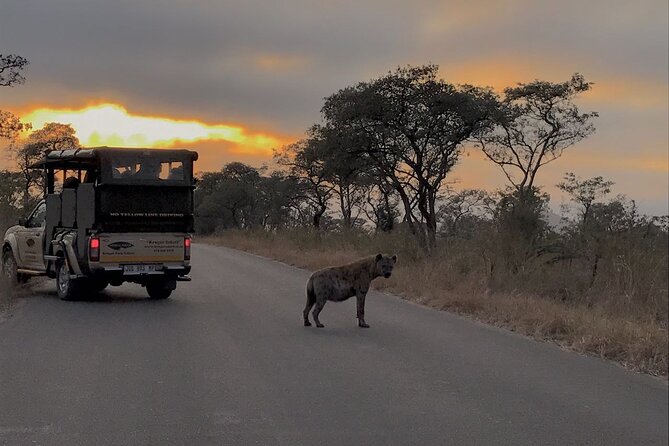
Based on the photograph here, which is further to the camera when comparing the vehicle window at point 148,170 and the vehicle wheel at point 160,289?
the vehicle wheel at point 160,289

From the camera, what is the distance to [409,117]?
27188mm

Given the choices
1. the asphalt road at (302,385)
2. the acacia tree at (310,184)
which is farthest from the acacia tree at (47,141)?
the asphalt road at (302,385)

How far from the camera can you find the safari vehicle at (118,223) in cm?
1330

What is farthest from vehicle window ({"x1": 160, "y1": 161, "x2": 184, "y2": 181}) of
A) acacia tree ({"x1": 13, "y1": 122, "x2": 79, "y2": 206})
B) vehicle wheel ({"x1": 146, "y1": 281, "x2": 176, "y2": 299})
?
acacia tree ({"x1": 13, "y1": 122, "x2": 79, "y2": 206})

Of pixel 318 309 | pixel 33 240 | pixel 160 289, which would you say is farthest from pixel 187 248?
pixel 318 309

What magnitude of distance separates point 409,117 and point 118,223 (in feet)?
51.6

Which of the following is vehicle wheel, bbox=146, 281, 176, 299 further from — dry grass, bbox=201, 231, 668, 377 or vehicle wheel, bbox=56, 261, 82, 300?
dry grass, bbox=201, 231, 668, 377

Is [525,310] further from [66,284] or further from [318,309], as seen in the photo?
[66,284]

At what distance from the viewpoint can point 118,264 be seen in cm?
1338

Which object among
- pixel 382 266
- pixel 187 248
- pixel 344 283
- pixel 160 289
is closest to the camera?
pixel 344 283

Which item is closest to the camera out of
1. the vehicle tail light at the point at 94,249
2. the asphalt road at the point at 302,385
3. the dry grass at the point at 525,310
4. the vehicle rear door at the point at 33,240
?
the asphalt road at the point at 302,385

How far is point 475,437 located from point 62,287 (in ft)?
33.4

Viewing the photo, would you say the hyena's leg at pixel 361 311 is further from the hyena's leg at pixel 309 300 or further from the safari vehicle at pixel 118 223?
the safari vehicle at pixel 118 223

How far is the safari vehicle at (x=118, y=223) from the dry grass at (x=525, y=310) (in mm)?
4840
